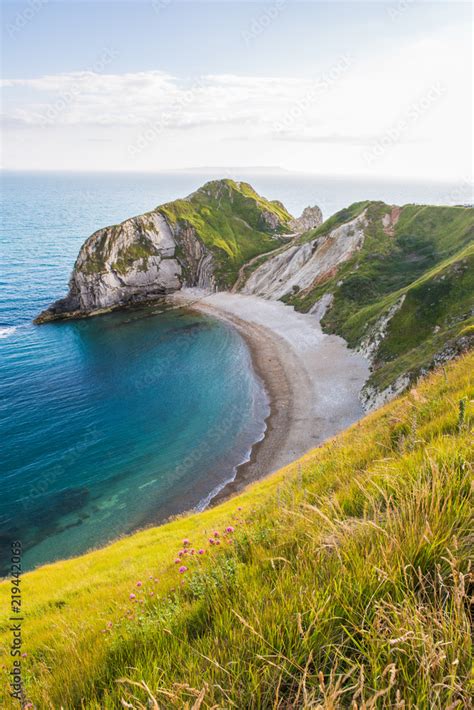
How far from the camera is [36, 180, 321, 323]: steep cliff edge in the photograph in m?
84.4

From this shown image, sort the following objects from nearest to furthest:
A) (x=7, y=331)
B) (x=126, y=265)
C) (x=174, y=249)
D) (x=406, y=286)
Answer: (x=406, y=286) → (x=7, y=331) → (x=126, y=265) → (x=174, y=249)

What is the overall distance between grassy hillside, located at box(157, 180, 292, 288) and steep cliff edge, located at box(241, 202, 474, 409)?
31.0ft

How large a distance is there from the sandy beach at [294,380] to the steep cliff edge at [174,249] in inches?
942


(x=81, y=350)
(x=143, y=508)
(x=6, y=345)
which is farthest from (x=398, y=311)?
(x=6, y=345)

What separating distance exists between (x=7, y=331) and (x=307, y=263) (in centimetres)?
6558

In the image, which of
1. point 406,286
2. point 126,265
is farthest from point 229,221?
point 406,286

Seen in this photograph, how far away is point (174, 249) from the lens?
100250 millimetres

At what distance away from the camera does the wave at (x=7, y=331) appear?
219 feet

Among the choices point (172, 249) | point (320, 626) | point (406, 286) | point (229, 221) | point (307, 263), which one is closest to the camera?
point (320, 626)

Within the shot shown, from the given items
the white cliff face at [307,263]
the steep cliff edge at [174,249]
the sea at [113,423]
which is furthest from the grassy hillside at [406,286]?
the steep cliff edge at [174,249]

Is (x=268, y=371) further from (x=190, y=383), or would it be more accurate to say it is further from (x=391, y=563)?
(x=391, y=563)

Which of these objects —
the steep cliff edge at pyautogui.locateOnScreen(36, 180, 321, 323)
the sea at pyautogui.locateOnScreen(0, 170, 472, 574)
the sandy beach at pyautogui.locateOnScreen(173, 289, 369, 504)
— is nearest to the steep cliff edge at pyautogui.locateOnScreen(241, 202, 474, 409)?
the sandy beach at pyautogui.locateOnScreen(173, 289, 369, 504)

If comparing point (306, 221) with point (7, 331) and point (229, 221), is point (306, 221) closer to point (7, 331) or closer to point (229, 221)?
point (229, 221)

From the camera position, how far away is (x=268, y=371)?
52625 millimetres
